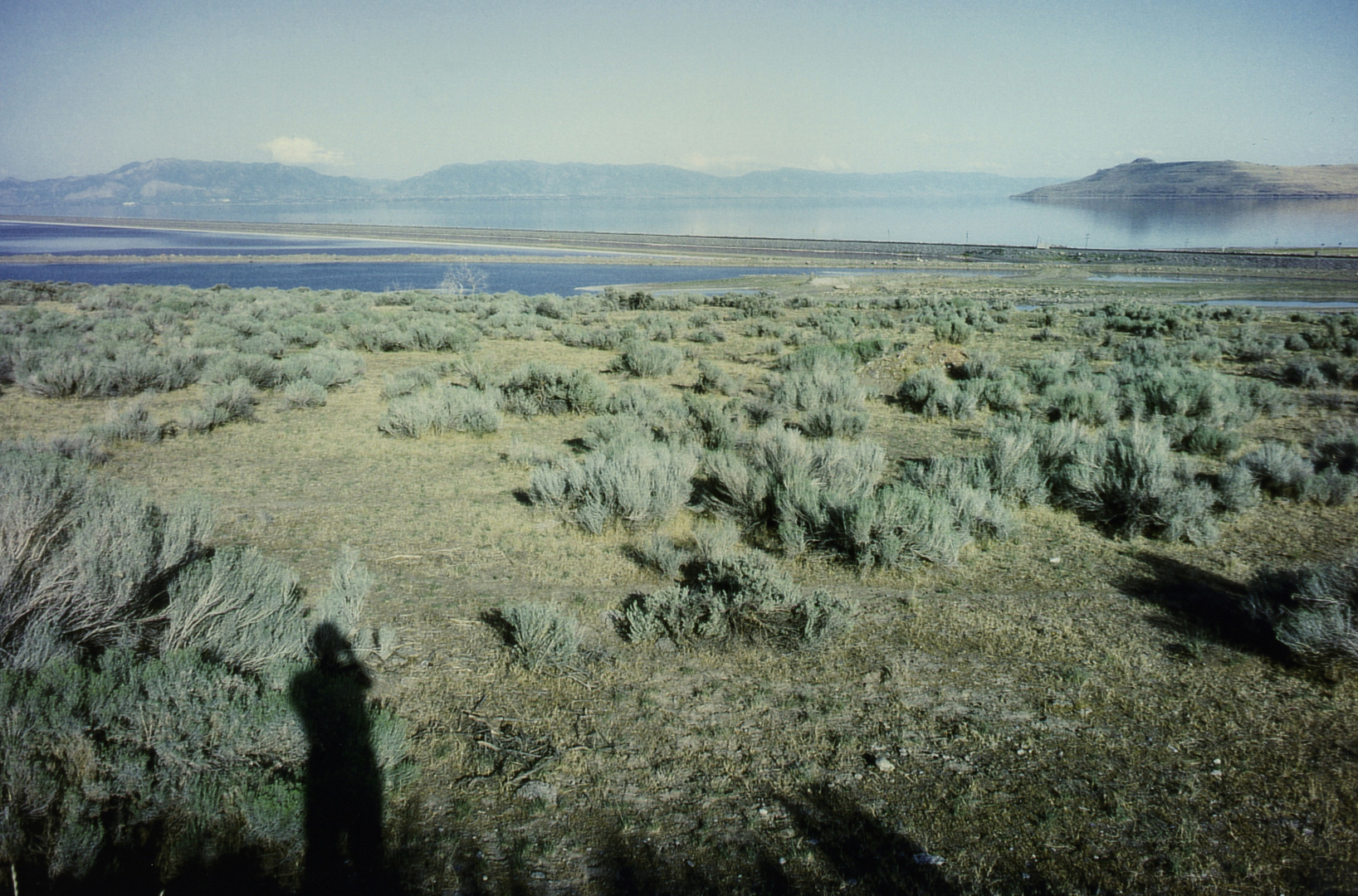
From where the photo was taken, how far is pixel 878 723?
4535 millimetres

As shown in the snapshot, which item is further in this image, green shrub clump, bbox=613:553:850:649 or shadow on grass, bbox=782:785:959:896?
green shrub clump, bbox=613:553:850:649

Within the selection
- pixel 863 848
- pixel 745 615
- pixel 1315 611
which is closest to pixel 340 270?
pixel 745 615

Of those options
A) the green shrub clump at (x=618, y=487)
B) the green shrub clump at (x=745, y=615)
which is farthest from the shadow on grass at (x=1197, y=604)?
the green shrub clump at (x=618, y=487)

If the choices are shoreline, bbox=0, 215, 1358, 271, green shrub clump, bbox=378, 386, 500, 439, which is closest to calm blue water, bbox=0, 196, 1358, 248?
shoreline, bbox=0, 215, 1358, 271

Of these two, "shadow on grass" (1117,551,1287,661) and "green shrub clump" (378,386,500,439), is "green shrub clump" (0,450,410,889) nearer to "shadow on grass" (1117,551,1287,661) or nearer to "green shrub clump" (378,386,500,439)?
"shadow on grass" (1117,551,1287,661)

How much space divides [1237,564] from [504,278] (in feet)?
180

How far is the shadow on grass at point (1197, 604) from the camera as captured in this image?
5.32 metres

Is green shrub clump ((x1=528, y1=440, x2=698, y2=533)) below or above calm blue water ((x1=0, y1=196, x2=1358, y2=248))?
below

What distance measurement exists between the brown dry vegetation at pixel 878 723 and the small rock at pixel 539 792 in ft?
0.06

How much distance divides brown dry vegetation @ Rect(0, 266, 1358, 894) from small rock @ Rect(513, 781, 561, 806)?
2cm

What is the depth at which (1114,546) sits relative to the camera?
7.34 metres

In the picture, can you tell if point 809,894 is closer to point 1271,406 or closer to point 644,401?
point 644,401

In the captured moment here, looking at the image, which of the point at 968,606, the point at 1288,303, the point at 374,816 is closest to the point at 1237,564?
the point at 968,606

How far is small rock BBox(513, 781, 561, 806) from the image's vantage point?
3.86m
